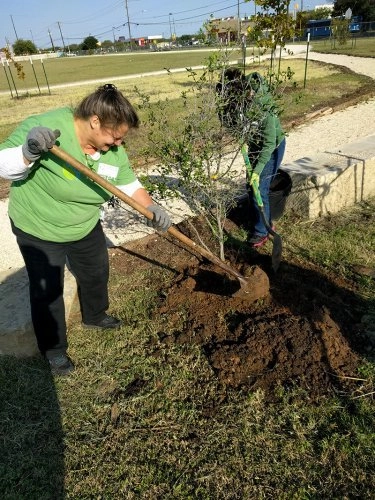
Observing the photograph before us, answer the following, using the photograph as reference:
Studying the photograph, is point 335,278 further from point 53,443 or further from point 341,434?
point 53,443

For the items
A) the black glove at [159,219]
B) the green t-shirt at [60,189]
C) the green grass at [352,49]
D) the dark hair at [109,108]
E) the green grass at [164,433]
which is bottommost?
the green grass at [352,49]

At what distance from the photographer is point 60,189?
7.75ft

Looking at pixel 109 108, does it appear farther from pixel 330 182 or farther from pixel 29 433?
pixel 330 182

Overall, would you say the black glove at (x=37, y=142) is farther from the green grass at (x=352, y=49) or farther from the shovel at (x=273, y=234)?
the green grass at (x=352, y=49)

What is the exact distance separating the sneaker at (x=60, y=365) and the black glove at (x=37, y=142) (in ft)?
4.86

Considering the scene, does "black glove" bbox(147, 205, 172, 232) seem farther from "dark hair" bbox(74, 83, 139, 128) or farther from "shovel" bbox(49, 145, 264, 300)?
"dark hair" bbox(74, 83, 139, 128)

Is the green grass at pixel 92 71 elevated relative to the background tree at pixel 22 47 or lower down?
lower down

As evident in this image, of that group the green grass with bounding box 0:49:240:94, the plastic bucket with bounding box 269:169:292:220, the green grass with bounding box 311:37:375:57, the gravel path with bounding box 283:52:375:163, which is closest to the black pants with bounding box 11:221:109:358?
the plastic bucket with bounding box 269:169:292:220

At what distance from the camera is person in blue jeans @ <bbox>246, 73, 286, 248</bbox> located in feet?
10.4

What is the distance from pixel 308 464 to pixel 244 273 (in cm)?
162

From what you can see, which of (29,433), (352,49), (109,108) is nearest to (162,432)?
(29,433)

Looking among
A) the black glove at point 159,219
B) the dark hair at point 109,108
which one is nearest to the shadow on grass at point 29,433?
the black glove at point 159,219

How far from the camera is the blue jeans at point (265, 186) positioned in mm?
3881

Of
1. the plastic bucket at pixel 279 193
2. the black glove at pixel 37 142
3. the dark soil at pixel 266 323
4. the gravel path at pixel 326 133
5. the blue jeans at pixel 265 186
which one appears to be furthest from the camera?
the gravel path at pixel 326 133
